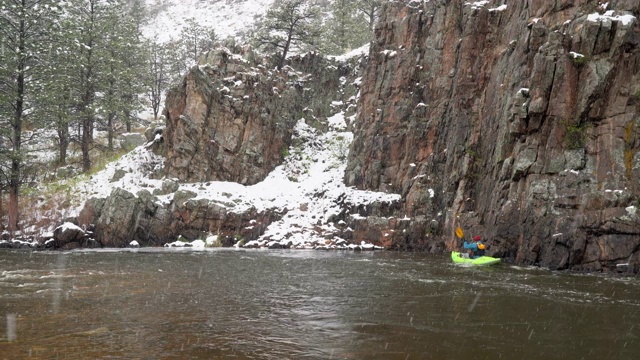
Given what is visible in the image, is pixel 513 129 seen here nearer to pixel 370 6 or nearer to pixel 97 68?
pixel 97 68

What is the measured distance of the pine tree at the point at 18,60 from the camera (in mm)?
27828

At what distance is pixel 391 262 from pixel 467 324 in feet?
36.7

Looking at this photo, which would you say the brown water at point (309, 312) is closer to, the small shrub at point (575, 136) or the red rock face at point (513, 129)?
the red rock face at point (513, 129)

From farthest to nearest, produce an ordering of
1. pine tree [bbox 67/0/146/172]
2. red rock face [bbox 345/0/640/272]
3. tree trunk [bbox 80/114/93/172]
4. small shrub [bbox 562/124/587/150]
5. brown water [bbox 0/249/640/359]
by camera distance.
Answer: tree trunk [bbox 80/114/93/172] → pine tree [bbox 67/0/146/172] → small shrub [bbox 562/124/587/150] → red rock face [bbox 345/0/640/272] → brown water [bbox 0/249/640/359]

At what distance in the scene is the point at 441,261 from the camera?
21703 millimetres

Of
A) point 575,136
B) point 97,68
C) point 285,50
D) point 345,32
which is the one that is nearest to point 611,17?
point 575,136

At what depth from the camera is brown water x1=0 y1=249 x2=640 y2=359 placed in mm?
7977

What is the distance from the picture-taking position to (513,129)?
71.7 ft

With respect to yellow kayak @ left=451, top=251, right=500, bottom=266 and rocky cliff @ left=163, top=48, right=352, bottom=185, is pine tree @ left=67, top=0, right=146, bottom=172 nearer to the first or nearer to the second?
rocky cliff @ left=163, top=48, right=352, bottom=185

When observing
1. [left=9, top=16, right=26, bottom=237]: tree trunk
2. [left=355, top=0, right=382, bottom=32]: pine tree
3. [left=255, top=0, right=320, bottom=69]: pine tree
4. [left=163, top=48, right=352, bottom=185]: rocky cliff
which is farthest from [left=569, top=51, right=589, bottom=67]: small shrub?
[left=355, top=0, right=382, bottom=32]: pine tree

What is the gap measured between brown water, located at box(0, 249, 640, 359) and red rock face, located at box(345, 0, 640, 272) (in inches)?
115

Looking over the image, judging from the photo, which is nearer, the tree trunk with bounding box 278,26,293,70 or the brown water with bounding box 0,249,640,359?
the brown water with bounding box 0,249,640,359

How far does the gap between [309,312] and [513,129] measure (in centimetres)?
1526

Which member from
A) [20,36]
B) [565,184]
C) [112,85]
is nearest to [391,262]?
[565,184]
